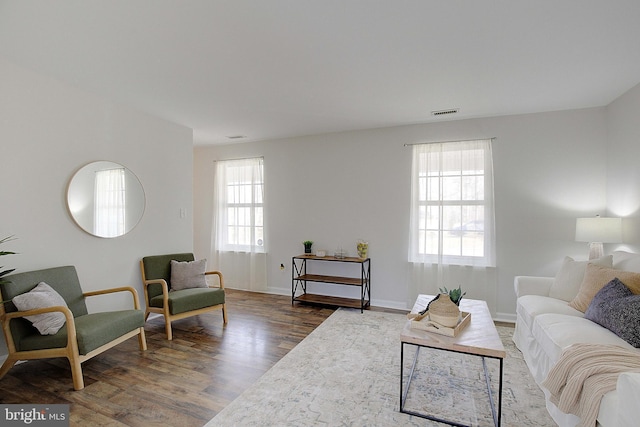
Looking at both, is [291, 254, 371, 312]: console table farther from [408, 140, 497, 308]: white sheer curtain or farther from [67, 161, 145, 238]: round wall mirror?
[67, 161, 145, 238]: round wall mirror

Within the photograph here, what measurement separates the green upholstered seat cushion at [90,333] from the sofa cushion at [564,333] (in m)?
3.29

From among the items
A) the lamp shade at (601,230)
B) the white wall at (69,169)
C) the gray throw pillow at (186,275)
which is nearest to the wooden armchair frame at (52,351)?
the white wall at (69,169)

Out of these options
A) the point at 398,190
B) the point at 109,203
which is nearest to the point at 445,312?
the point at 398,190

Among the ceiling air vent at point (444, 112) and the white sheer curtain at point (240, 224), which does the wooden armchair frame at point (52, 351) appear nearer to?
the white sheer curtain at point (240, 224)

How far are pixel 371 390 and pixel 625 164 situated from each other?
3367 mm

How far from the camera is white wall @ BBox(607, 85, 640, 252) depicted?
2986 mm

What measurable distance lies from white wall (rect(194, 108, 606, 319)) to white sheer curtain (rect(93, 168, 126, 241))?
215 cm

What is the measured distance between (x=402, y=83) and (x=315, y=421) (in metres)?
2.82

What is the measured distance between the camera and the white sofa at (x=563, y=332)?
52.1 inches

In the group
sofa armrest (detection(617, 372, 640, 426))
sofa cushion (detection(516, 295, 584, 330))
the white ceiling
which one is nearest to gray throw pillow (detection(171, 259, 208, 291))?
the white ceiling

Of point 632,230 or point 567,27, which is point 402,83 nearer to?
point 567,27

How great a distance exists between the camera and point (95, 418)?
2.00m

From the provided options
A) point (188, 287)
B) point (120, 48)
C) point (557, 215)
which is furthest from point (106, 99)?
point (557, 215)

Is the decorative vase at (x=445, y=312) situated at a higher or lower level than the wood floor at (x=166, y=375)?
higher
